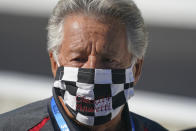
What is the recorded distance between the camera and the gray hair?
2467 millimetres

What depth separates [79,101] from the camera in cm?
242

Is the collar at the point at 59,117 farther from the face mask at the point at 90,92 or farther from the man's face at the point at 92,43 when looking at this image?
the man's face at the point at 92,43

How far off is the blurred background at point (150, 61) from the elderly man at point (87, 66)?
450cm

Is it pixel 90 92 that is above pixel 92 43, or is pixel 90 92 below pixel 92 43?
below

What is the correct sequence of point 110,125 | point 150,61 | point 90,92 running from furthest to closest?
point 150,61 → point 110,125 → point 90,92

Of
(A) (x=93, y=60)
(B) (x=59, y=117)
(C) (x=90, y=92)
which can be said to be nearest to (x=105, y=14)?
(A) (x=93, y=60)

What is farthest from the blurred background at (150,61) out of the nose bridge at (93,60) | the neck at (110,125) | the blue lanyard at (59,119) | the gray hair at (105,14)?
the nose bridge at (93,60)

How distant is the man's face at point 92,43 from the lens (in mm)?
2400

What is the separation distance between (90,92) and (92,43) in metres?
0.26

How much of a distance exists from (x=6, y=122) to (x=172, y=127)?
4.79m

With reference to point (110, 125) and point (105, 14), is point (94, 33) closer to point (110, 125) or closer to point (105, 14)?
point (105, 14)

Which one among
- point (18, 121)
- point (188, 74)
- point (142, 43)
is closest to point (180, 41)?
point (188, 74)

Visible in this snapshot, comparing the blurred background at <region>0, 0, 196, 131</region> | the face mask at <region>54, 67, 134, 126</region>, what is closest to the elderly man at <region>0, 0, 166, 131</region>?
the face mask at <region>54, 67, 134, 126</region>

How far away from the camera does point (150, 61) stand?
8297 millimetres
